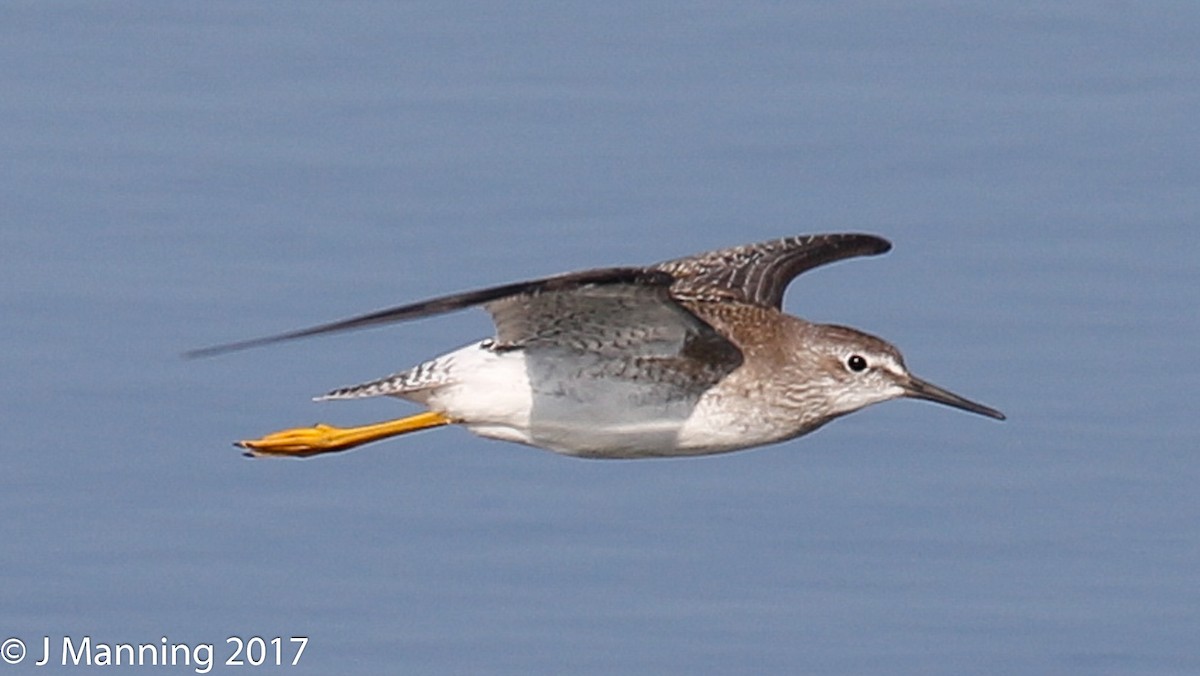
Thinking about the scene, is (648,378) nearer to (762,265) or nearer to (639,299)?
(639,299)

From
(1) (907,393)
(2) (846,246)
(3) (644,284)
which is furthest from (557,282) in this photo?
(2) (846,246)

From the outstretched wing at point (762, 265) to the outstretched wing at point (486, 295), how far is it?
6.54 feet

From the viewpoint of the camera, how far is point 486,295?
1177 cm

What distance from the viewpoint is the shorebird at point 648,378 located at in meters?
13.7

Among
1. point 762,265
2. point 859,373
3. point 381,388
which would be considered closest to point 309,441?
point 381,388

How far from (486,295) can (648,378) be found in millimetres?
2107

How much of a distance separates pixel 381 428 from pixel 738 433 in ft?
6.27

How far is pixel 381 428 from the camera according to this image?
583 inches

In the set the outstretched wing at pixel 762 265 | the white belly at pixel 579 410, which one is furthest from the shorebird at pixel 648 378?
the outstretched wing at pixel 762 265

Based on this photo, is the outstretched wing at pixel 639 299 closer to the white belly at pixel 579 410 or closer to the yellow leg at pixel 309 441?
the white belly at pixel 579 410

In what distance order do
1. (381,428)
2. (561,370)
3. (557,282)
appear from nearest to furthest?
(557,282) < (561,370) < (381,428)

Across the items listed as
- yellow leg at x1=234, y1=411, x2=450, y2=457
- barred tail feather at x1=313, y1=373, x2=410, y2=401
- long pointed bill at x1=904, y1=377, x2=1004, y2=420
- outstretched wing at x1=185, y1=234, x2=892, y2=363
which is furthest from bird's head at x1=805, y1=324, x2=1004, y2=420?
yellow leg at x1=234, y1=411, x2=450, y2=457

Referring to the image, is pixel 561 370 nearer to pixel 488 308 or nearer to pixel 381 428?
pixel 488 308

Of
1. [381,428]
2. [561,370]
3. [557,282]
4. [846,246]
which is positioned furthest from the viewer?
[846,246]
